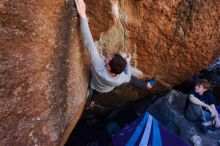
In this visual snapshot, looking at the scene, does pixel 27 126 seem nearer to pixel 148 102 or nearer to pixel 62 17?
pixel 62 17

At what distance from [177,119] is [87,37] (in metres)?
2.50

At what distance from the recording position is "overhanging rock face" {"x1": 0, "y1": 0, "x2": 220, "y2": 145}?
102 inches

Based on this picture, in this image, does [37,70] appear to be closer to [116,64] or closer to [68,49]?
[68,49]

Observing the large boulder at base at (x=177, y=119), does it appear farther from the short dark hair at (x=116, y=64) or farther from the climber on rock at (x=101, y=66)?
the short dark hair at (x=116, y=64)

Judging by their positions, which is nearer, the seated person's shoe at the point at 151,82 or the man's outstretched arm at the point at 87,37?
the man's outstretched arm at the point at 87,37

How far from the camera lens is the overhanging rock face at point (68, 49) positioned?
2.60 metres

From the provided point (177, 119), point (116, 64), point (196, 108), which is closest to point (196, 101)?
point (196, 108)

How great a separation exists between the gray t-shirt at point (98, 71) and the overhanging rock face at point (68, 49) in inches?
3.7

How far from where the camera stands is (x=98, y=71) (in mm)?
3490

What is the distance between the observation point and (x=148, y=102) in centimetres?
550

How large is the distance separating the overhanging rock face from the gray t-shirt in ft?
0.31

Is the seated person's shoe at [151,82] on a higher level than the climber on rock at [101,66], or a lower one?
lower

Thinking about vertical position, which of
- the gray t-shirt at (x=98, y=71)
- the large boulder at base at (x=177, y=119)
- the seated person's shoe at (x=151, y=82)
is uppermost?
the gray t-shirt at (x=98, y=71)

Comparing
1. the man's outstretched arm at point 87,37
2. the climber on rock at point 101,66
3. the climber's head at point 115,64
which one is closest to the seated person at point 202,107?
the climber on rock at point 101,66
